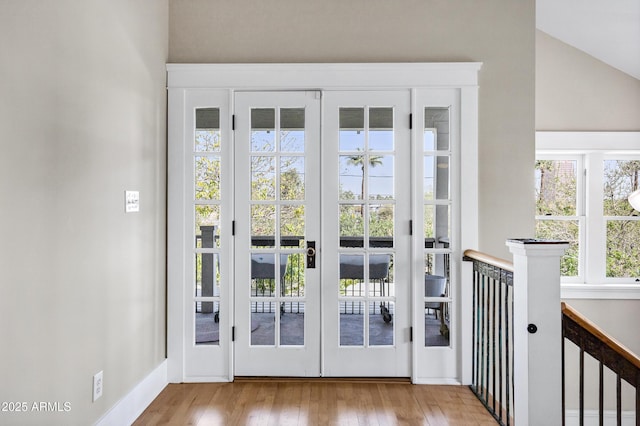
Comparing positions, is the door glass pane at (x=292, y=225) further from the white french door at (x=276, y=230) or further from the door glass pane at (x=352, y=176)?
the door glass pane at (x=352, y=176)

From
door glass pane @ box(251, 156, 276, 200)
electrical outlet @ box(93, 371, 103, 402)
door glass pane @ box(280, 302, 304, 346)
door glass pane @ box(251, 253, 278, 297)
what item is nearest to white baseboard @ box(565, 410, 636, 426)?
door glass pane @ box(280, 302, 304, 346)

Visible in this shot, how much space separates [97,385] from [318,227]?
1656mm

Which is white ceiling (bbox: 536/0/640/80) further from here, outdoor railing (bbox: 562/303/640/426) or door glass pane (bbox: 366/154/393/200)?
outdoor railing (bbox: 562/303/640/426)

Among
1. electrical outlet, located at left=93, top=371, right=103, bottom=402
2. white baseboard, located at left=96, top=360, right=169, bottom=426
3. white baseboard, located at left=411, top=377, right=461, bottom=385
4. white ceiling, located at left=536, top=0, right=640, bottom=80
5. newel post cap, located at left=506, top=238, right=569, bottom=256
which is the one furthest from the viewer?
white ceiling, located at left=536, top=0, right=640, bottom=80

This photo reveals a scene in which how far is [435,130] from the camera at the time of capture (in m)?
3.06

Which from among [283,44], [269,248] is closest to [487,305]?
[269,248]

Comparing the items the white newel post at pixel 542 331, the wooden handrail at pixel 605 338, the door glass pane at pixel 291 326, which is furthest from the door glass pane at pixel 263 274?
the wooden handrail at pixel 605 338

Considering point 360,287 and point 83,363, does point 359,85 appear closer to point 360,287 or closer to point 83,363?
point 360,287

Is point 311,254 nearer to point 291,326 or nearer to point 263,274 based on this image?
point 263,274

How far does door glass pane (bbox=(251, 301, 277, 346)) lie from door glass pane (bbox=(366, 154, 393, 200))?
1.12 metres

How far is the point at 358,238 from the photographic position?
3076 millimetres

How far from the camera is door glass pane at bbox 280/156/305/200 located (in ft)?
10.1

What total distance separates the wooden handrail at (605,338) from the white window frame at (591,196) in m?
2.21

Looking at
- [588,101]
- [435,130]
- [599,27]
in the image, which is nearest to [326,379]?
[435,130]
